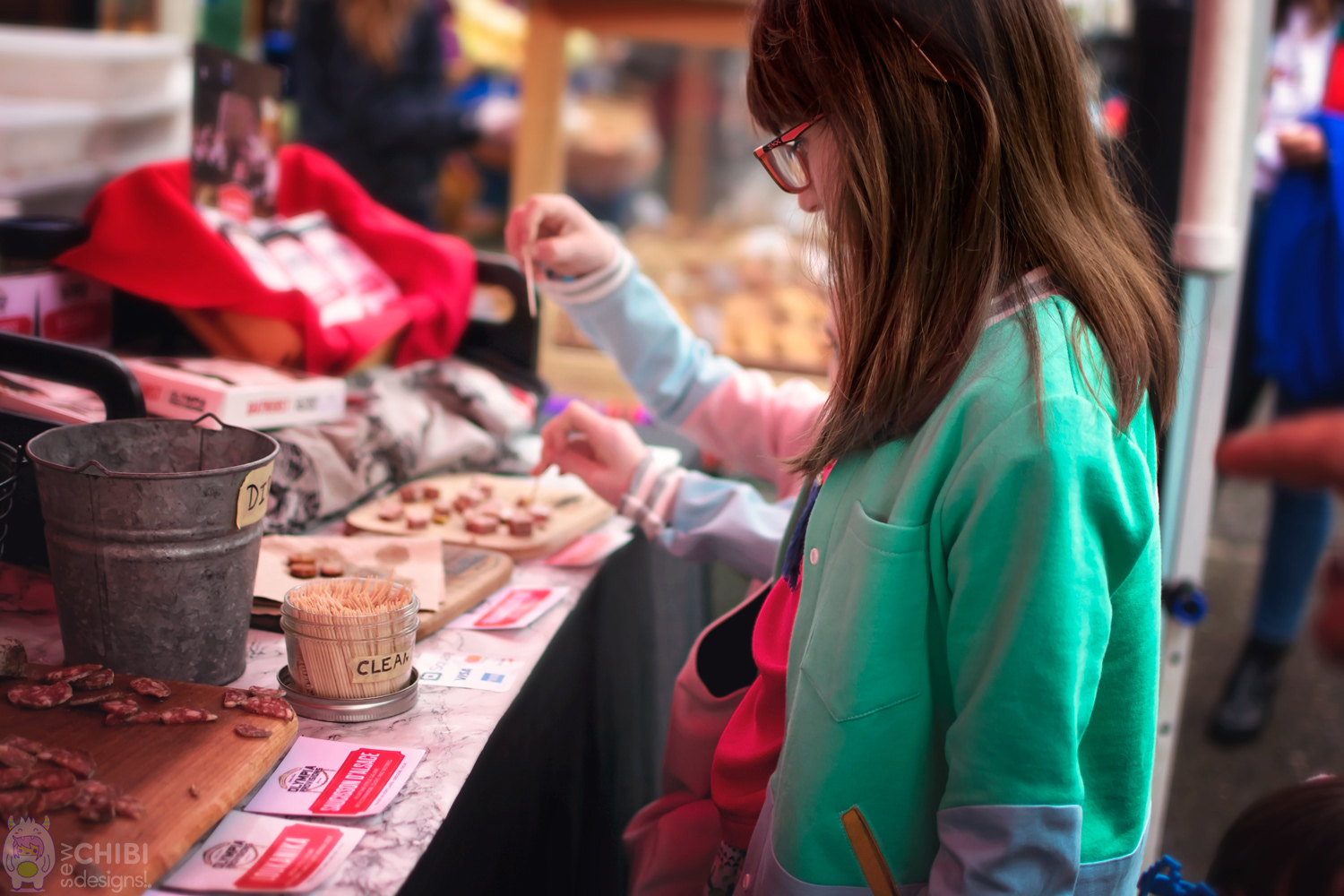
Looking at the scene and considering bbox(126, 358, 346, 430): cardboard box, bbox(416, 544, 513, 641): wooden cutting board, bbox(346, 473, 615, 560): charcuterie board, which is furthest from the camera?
bbox(346, 473, 615, 560): charcuterie board

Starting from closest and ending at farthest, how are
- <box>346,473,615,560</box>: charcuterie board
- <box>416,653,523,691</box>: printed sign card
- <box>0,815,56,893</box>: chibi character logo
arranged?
<box>0,815,56,893</box>: chibi character logo, <box>416,653,523,691</box>: printed sign card, <box>346,473,615,560</box>: charcuterie board

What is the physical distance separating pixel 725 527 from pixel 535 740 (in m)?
0.41

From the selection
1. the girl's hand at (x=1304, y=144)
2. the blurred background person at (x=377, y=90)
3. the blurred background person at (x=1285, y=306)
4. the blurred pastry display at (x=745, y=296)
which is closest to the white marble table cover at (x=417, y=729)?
the blurred pastry display at (x=745, y=296)

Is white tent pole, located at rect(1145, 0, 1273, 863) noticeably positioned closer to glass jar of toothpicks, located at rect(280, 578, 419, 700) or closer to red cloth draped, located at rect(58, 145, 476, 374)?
glass jar of toothpicks, located at rect(280, 578, 419, 700)

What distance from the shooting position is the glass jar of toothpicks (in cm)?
98

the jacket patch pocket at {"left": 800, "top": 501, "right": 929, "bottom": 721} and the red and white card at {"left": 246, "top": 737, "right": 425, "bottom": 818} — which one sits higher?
the jacket patch pocket at {"left": 800, "top": 501, "right": 929, "bottom": 721}

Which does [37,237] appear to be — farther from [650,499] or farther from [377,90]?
[377,90]

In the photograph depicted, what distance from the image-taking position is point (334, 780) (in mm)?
923

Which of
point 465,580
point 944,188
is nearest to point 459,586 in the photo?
point 465,580

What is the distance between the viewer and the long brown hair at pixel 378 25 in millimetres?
3416

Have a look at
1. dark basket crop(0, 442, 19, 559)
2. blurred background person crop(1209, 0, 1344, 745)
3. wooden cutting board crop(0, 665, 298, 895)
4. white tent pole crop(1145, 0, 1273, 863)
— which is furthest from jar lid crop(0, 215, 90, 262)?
blurred background person crop(1209, 0, 1344, 745)

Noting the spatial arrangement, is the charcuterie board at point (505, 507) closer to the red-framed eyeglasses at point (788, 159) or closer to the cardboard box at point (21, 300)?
the cardboard box at point (21, 300)

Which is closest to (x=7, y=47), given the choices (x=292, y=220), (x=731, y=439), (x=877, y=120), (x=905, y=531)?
(x=292, y=220)

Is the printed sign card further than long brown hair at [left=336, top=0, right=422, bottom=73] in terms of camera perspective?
No
